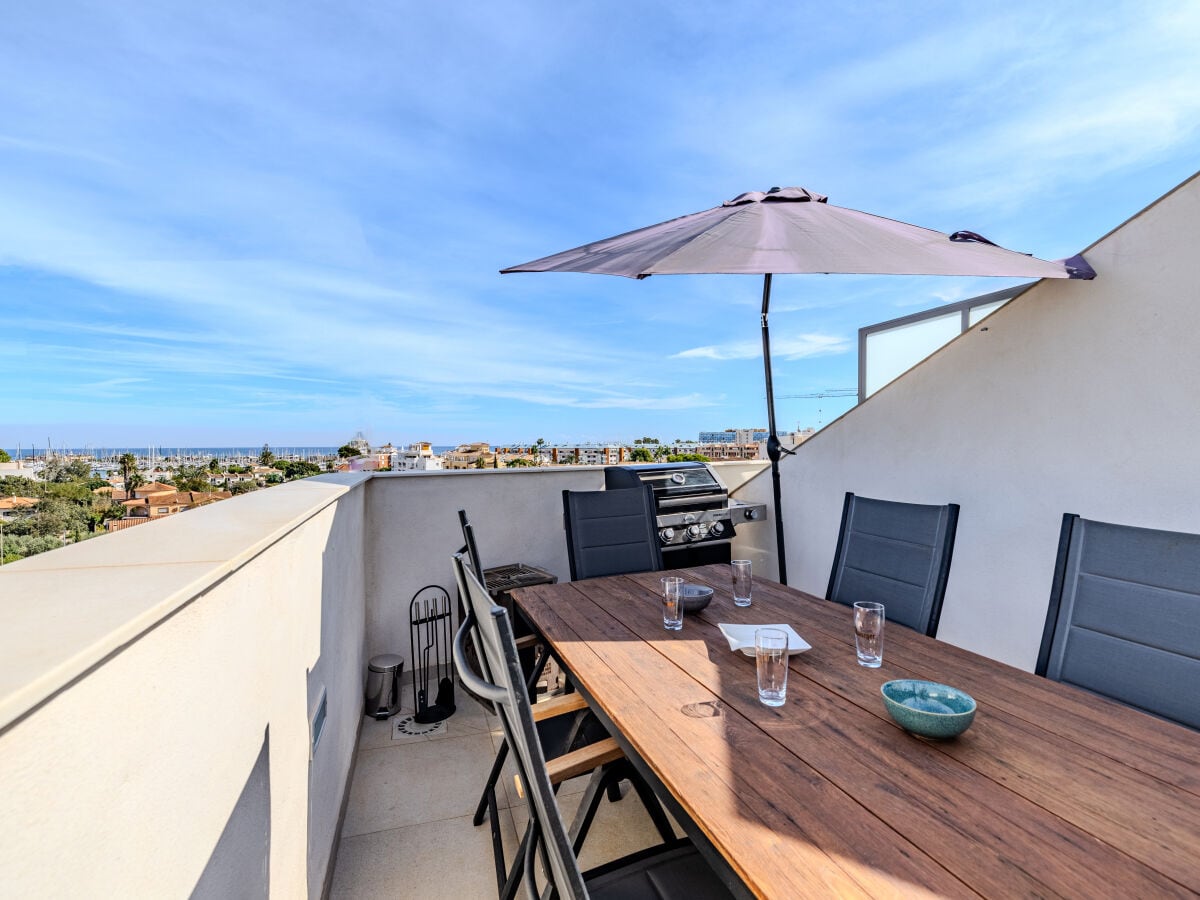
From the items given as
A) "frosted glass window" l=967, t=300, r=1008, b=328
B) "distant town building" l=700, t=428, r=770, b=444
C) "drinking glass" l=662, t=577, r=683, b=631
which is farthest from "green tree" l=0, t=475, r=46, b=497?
"distant town building" l=700, t=428, r=770, b=444

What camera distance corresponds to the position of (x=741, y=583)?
6.77 feet

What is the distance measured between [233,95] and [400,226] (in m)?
7.57

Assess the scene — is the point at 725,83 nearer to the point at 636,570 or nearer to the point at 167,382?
the point at 636,570

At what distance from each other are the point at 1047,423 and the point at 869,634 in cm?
179

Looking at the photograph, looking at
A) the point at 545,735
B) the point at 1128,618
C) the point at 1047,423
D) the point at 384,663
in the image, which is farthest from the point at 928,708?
the point at 384,663

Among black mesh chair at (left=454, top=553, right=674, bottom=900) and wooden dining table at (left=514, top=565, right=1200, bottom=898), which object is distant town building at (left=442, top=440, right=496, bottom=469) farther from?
wooden dining table at (left=514, top=565, right=1200, bottom=898)

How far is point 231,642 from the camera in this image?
3.05 feet

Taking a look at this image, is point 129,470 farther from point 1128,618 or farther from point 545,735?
point 1128,618

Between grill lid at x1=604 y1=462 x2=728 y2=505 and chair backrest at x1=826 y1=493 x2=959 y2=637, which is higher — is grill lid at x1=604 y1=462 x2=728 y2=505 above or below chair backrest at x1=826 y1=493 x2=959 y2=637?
above

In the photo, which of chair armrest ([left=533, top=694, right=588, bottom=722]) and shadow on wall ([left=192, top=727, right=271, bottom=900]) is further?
chair armrest ([left=533, top=694, right=588, bottom=722])

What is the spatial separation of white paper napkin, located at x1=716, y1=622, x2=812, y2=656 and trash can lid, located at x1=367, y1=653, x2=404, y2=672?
7.20ft

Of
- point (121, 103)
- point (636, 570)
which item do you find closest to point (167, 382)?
point (121, 103)

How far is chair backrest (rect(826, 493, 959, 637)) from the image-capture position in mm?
1974

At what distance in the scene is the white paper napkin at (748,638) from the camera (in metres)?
1.59
